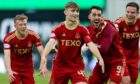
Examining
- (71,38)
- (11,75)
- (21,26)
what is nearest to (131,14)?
(71,38)

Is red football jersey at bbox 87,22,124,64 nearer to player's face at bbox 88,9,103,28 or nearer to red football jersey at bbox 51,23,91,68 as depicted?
player's face at bbox 88,9,103,28

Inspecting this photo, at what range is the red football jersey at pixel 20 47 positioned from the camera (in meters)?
17.3

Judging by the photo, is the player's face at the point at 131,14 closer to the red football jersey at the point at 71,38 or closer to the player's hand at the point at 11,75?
the red football jersey at the point at 71,38

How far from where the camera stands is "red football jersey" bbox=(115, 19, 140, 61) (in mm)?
17547

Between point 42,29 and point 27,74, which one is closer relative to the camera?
point 27,74

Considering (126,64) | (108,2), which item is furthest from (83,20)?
(126,64)

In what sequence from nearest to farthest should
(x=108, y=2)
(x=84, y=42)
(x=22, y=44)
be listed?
(x=84, y=42)
(x=22, y=44)
(x=108, y=2)

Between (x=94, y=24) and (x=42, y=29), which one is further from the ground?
(x=94, y=24)

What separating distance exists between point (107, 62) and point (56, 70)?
1.17 metres

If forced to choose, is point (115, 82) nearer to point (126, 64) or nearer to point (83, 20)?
point (126, 64)

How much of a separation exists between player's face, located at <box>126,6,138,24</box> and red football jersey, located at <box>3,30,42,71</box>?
2.01m

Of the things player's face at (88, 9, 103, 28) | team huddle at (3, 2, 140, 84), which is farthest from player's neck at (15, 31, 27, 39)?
player's face at (88, 9, 103, 28)

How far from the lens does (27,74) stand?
57.5 ft

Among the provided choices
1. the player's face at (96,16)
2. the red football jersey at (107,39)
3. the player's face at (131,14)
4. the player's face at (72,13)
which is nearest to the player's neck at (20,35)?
the red football jersey at (107,39)
